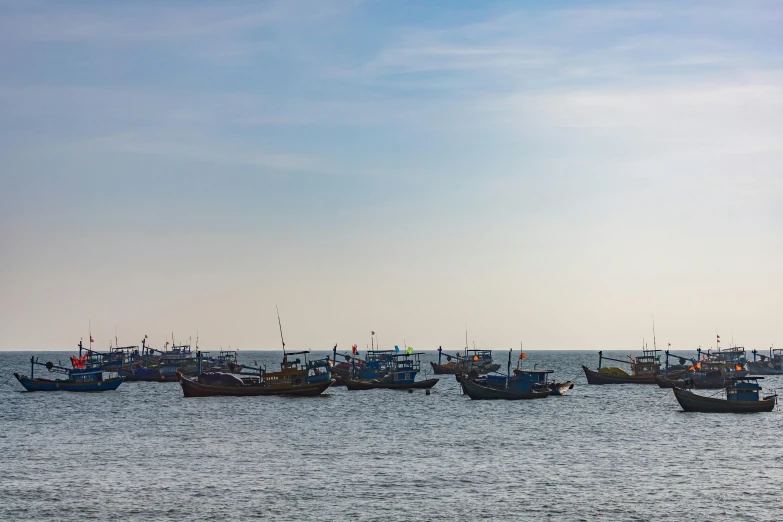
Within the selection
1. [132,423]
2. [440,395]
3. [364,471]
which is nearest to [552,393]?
[440,395]

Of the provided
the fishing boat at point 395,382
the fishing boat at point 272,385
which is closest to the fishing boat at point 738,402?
the fishing boat at point 395,382

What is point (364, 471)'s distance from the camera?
6325 cm

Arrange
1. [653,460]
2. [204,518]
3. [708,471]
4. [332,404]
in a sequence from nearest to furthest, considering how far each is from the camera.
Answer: [204,518]
[708,471]
[653,460]
[332,404]

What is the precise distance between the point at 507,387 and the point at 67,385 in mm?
70214

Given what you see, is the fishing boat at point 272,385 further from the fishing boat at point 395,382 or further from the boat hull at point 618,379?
the boat hull at point 618,379

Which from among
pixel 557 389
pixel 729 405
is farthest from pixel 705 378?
pixel 729 405

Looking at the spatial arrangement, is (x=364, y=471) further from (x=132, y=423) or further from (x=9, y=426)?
(x=9, y=426)

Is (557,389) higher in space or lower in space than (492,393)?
lower

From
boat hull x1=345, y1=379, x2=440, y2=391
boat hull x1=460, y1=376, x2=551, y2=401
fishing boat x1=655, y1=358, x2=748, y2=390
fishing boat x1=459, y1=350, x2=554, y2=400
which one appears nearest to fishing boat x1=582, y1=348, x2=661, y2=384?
fishing boat x1=655, y1=358, x2=748, y2=390

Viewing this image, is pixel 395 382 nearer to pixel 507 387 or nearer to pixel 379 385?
pixel 379 385

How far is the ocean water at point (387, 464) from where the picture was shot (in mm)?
50969

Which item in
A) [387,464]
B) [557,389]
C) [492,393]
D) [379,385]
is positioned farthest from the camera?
[379,385]

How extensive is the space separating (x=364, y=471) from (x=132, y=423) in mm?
42621

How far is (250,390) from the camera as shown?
12875cm
